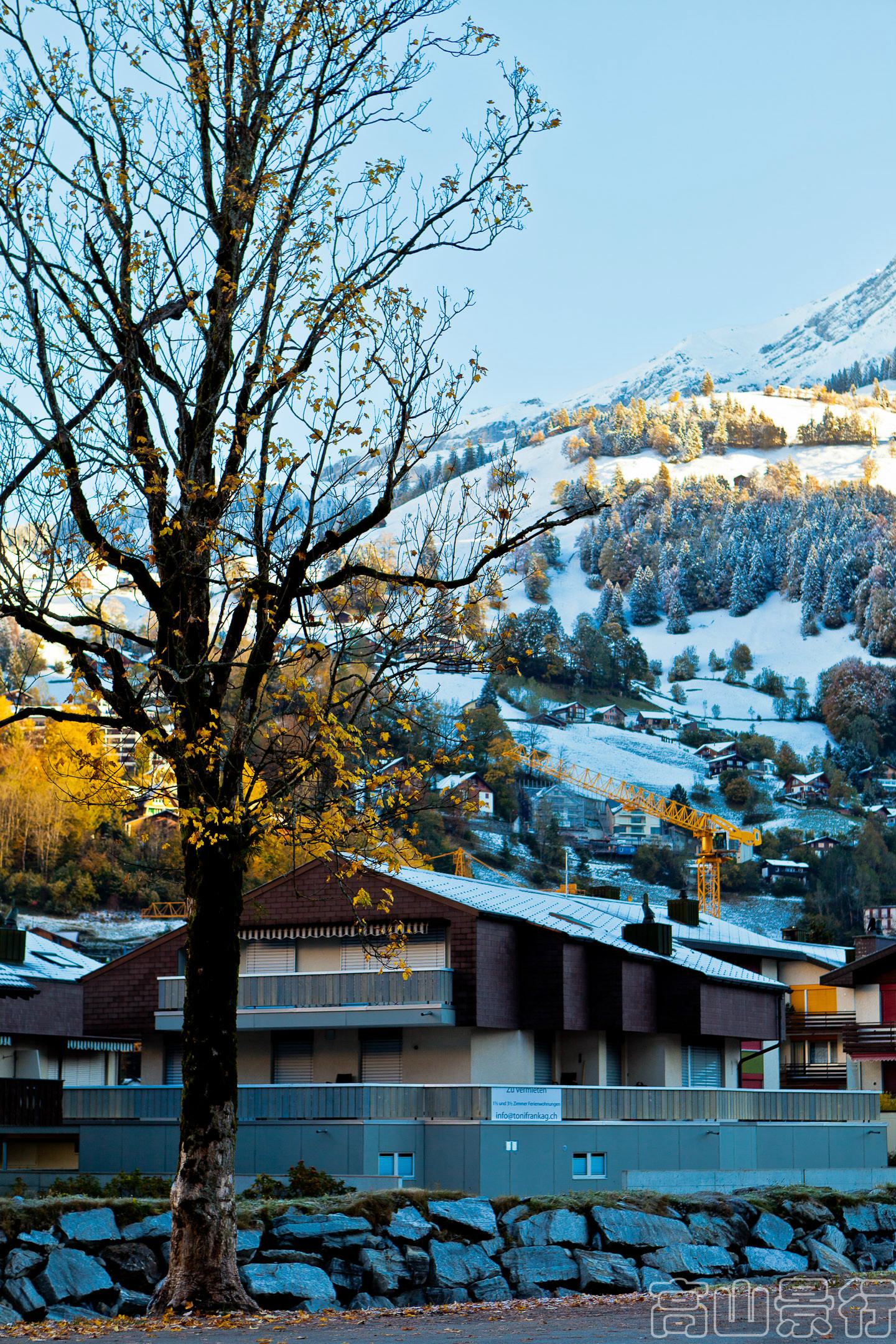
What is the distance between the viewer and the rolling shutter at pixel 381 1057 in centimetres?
3691

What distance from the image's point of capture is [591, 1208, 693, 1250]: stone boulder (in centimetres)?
2589

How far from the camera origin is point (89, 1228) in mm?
22562

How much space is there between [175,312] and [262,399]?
1.53m

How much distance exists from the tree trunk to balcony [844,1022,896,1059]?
39.9 metres

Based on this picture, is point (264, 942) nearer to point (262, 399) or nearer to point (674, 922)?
point (674, 922)

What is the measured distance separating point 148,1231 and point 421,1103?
31.3ft

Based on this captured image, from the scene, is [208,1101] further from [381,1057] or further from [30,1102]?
[381,1057]

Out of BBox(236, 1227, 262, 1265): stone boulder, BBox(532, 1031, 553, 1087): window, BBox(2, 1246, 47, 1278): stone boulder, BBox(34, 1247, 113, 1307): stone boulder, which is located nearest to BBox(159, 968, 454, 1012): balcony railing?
BBox(532, 1031, 553, 1087): window

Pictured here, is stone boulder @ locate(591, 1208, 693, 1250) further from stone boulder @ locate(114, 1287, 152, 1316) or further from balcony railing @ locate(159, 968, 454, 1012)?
balcony railing @ locate(159, 968, 454, 1012)

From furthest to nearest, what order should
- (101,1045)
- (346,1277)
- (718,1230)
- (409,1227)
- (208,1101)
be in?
(101,1045) → (718,1230) → (409,1227) → (346,1277) → (208,1101)

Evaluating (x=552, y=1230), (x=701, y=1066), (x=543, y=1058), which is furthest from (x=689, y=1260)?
(x=701, y=1066)

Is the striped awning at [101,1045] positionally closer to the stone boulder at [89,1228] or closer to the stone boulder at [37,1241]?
the stone boulder at [89,1228]

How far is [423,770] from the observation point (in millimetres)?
16734

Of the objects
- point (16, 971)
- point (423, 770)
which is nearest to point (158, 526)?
point (423, 770)
